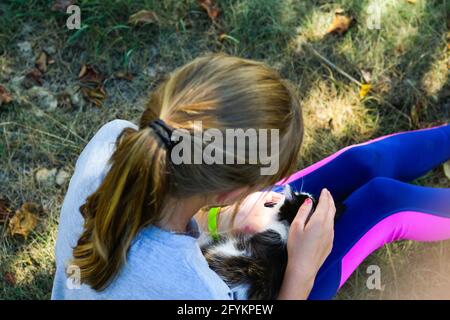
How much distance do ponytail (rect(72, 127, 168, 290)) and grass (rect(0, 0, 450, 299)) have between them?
3.41 ft

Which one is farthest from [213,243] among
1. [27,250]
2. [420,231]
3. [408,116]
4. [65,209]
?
[408,116]

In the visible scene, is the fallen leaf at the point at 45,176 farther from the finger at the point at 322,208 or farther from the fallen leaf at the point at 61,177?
the finger at the point at 322,208

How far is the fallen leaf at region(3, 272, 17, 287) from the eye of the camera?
87.0 inches

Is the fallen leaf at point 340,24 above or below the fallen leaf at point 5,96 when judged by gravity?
above

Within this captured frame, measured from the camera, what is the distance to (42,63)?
8.36ft

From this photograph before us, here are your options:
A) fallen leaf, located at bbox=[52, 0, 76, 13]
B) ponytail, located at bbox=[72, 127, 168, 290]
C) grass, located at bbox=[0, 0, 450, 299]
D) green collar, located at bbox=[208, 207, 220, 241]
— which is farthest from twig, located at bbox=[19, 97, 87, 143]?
ponytail, located at bbox=[72, 127, 168, 290]

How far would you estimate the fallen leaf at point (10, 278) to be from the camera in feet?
7.25

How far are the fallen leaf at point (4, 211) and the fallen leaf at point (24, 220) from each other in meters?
0.03

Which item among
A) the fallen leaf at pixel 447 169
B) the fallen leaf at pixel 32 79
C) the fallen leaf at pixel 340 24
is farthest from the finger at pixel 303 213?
the fallen leaf at pixel 32 79

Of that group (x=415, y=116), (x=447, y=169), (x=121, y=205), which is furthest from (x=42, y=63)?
(x=447, y=169)

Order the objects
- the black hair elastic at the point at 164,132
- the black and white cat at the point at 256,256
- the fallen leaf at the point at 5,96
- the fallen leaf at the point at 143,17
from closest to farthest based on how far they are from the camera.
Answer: the black hair elastic at the point at 164,132 < the black and white cat at the point at 256,256 < the fallen leaf at the point at 5,96 < the fallen leaf at the point at 143,17

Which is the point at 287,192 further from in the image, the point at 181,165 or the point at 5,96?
the point at 5,96

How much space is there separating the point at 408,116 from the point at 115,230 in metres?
1.59

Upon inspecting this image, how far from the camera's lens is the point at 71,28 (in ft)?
8.43
